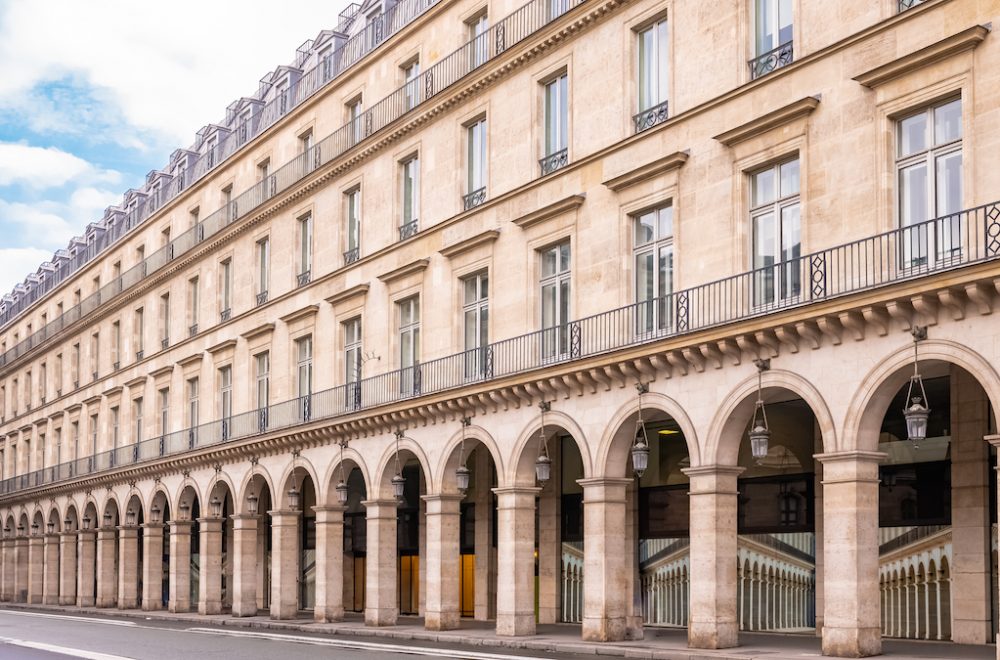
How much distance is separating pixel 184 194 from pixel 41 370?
22696 millimetres

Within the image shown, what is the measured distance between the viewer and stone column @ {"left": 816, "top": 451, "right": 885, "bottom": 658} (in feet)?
66.4

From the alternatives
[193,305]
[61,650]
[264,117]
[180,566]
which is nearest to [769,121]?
[61,650]

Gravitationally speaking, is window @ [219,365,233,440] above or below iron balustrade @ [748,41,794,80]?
below

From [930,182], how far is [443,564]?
14894 millimetres

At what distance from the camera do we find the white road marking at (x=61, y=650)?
22666mm

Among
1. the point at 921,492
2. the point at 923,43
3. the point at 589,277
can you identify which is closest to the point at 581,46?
the point at 589,277

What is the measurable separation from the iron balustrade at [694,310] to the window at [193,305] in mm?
8061

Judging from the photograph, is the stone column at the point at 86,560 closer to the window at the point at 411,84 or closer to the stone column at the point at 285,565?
the stone column at the point at 285,565

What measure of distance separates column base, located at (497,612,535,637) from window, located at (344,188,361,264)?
12441 millimetres

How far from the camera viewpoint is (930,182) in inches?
805

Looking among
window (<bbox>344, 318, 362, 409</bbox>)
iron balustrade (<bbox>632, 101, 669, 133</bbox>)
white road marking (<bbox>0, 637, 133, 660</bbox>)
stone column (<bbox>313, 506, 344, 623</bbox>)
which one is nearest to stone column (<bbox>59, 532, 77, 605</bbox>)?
stone column (<bbox>313, 506, 344, 623</bbox>)

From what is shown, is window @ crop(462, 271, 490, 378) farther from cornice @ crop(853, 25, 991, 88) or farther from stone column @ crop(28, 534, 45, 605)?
stone column @ crop(28, 534, 45, 605)

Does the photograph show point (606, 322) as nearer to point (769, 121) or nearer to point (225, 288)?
point (769, 121)

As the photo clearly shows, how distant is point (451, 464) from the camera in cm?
3142
